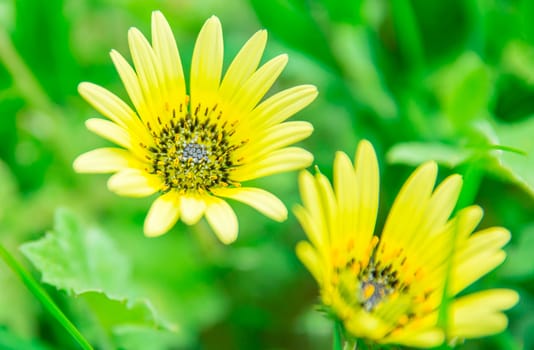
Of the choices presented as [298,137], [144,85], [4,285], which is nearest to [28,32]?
[4,285]

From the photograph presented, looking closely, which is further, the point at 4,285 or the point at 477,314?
the point at 4,285

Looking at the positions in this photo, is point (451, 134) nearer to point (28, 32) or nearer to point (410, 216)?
point (410, 216)

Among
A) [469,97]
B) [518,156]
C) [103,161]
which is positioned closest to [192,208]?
[103,161]

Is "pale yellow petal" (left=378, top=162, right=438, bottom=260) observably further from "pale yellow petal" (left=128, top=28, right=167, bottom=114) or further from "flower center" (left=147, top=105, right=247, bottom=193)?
"pale yellow petal" (left=128, top=28, right=167, bottom=114)

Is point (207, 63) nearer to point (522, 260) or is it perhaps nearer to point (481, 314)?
point (481, 314)

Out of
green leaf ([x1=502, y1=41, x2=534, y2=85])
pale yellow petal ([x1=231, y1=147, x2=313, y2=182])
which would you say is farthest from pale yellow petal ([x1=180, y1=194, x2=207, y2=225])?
green leaf ([x1=502, y1=41, x2=534, y2=85])

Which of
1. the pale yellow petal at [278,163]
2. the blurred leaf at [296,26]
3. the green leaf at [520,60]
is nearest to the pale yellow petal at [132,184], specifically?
the pale yellow petal at [278,163]

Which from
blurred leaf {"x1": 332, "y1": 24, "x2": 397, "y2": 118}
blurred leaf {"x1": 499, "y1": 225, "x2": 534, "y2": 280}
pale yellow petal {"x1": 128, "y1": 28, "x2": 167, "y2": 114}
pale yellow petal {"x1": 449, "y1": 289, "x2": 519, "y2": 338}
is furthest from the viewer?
blurred leaf {"x1": 332, "y1": 24, "x2": 397, "y2": 118}
